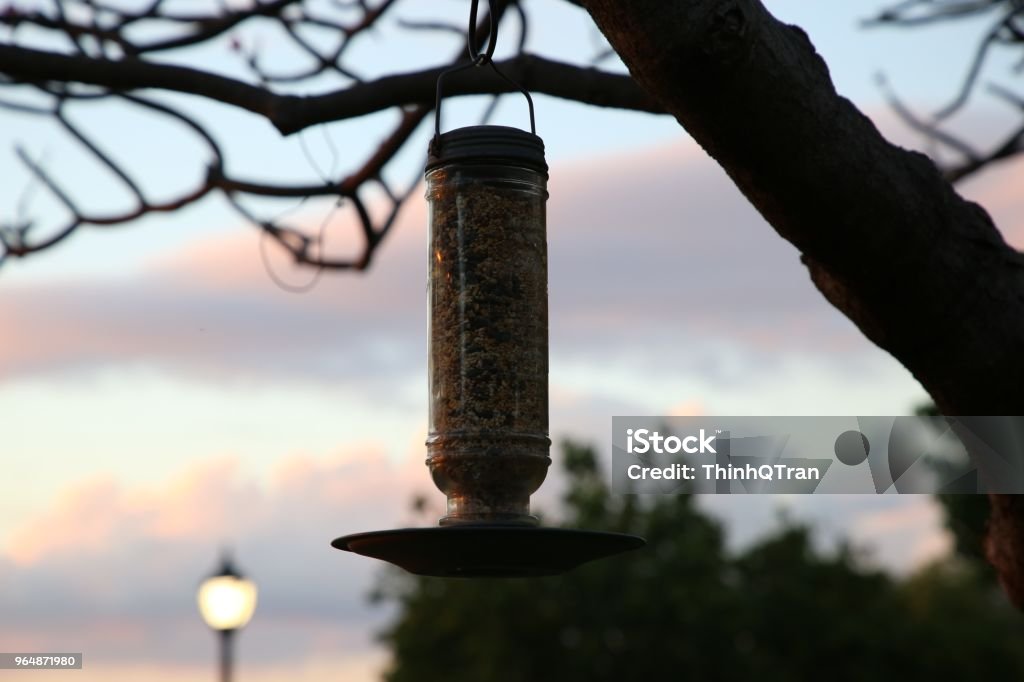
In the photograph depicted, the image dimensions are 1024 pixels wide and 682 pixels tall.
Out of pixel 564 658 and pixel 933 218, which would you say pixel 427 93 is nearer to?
pixel 933 218

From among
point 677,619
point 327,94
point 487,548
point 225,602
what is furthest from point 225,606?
point 677,619

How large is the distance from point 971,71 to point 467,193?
397 centimetres

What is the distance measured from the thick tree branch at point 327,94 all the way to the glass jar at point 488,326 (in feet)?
4.53

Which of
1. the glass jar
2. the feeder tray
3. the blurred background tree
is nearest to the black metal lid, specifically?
the glass jar

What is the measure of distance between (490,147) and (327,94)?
1.60 metres

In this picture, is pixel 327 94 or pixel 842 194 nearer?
pixel 842 194

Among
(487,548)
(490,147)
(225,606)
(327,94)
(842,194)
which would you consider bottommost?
(487,548)

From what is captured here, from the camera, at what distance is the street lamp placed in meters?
16.3

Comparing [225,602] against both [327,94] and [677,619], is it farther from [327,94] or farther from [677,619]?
[677,619]

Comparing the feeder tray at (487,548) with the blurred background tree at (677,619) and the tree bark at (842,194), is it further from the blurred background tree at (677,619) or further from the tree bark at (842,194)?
the blurred background tree at (677,619)

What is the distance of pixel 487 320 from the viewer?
414 cm

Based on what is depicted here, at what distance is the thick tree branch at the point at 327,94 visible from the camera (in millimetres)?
5531

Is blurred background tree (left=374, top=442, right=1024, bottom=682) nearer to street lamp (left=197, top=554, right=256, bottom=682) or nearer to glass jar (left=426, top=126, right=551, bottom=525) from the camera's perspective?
street lamp (left=197, top=554, right=256, bottom=682)

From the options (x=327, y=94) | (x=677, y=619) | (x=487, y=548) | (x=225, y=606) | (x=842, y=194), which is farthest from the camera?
(x=677, y=619)
